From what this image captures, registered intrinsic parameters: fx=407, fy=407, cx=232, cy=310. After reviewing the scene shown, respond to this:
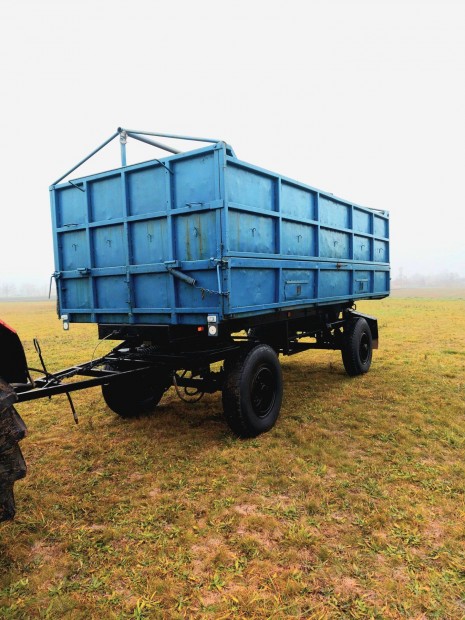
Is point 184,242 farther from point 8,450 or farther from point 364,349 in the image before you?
point 364,349

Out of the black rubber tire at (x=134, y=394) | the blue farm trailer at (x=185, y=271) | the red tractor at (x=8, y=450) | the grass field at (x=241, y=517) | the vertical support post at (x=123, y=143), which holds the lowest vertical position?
the grass field at (x=241, y=517)

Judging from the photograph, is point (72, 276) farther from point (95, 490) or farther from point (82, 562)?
point (82, 562)

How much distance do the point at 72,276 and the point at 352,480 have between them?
3.75m

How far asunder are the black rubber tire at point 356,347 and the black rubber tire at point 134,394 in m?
3.36

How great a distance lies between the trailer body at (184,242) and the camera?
157 inches

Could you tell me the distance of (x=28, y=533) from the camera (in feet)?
9.66

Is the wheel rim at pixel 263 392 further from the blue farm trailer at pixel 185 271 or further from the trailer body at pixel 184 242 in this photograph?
the trailer body at pixel 184 242

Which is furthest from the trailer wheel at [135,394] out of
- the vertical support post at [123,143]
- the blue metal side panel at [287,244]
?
the vertical support post at [123,143]

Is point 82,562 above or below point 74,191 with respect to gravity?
below

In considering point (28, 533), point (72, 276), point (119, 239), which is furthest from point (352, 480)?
point (72, 276)

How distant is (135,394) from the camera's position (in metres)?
5.42

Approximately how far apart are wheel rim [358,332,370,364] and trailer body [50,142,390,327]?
8.69 feet

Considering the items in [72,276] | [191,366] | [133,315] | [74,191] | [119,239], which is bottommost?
[191,366]

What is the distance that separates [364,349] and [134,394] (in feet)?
14.9
